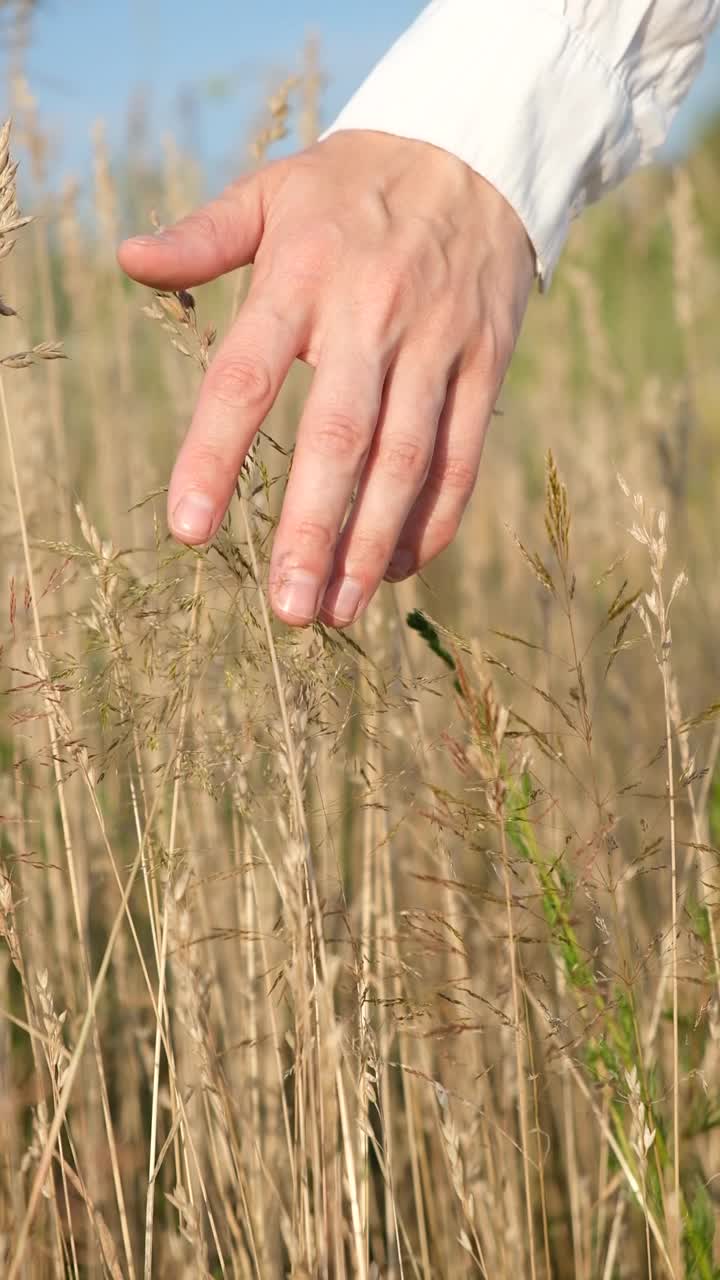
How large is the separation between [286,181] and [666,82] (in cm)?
53

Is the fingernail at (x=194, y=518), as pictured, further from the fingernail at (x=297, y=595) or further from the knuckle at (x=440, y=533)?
the knuckle at (x=440, y=533)

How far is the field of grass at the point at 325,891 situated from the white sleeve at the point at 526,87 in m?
0.27

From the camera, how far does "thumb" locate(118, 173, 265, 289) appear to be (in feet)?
2.81

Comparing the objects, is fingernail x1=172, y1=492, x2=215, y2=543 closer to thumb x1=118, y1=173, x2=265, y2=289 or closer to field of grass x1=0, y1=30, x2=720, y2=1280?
field of grass x1=0, y1=30, x2=720, y2=1280

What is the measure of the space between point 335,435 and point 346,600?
0.13m

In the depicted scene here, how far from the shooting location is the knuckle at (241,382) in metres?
0.84

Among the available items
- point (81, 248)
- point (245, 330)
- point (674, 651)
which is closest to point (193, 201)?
point (81, 248)

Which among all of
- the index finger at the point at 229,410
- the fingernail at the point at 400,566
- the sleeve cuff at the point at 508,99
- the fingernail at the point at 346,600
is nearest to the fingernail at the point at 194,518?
the index finger at the point at 229,410

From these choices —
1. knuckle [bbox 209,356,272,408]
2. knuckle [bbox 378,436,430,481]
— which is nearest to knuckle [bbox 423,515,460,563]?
knuckle [bbox 378,436,430,481]

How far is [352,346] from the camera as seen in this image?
0.87 meters

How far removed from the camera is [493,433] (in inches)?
158

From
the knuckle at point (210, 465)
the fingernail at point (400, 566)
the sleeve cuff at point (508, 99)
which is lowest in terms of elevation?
the fingernail at point (400, 566)

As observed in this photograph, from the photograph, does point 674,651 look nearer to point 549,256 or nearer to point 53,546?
point 549,256

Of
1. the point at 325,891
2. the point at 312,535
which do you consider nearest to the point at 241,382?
the point at 312,535
